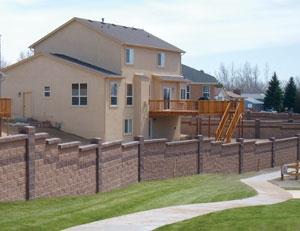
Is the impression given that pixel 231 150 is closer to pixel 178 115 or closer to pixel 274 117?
pixel 178 115

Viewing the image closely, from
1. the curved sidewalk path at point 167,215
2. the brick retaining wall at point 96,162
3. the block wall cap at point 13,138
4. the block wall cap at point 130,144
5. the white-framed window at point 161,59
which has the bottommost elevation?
the curved sidewalk path at point 167,215

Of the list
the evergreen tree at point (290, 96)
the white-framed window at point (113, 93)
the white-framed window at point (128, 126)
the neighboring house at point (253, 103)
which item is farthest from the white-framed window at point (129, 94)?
the neighboring house at point (253, 103)

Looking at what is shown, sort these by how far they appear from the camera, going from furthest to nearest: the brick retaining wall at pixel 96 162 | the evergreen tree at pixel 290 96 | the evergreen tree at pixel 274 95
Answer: the evergreen tree at pixel 290 96
the evergreen tree at pixel 274 95
the brick retaining wall at pixel 96 162

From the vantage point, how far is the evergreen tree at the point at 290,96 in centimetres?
8856

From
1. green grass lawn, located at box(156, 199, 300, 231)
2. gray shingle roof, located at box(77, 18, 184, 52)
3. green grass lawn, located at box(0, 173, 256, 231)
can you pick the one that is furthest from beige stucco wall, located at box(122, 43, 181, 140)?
green grass lawn, located at box(156, 199, 300, 231)

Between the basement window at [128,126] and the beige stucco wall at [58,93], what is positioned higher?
the beige stucco wall at [58,93]

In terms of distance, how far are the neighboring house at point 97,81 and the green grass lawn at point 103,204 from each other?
14961mm

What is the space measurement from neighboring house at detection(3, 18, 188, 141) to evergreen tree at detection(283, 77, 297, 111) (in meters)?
48.9

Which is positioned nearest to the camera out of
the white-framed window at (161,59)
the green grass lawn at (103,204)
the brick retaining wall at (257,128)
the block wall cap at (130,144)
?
the green grass lawn at (103,204)

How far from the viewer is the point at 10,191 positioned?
50.4 ft

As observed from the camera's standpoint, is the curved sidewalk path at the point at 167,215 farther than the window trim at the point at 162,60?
No

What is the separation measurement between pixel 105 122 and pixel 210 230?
2523cm

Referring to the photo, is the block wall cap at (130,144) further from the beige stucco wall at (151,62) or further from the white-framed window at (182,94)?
the white-framed window at (182,94)

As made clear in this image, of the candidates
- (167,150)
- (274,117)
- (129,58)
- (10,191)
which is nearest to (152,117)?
(129,58)
